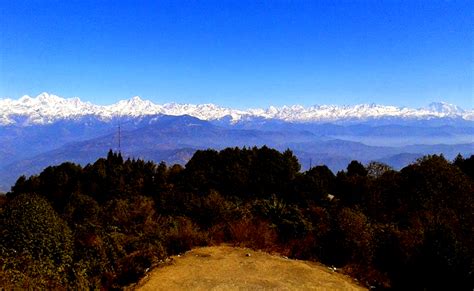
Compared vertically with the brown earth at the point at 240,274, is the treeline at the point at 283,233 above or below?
above

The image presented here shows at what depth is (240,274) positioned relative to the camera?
13.6 meters

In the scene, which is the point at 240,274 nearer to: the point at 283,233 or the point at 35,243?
the point at 283,233

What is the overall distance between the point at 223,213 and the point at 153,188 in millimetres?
22138

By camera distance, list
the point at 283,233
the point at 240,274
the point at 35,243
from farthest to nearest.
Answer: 1. the point at 283,233
2. the point at 240,274
3. the point at 35,243

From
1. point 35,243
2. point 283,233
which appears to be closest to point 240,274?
point 283,233

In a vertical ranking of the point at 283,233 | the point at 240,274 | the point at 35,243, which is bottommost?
the point at 283,233

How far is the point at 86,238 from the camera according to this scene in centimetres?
1434

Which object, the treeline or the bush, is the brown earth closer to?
the treeline

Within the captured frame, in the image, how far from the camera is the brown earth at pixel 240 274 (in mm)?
12602

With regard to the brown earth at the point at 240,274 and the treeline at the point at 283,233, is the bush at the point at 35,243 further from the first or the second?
the brown earth at the point at 240,274

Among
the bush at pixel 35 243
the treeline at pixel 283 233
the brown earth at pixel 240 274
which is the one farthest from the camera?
the brown earth at pixel 240 274

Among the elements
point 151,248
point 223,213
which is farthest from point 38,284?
point 223,213

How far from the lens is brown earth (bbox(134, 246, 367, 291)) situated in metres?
12.6

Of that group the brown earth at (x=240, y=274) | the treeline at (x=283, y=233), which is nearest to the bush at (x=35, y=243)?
the treeline at (x=283, y=233)
